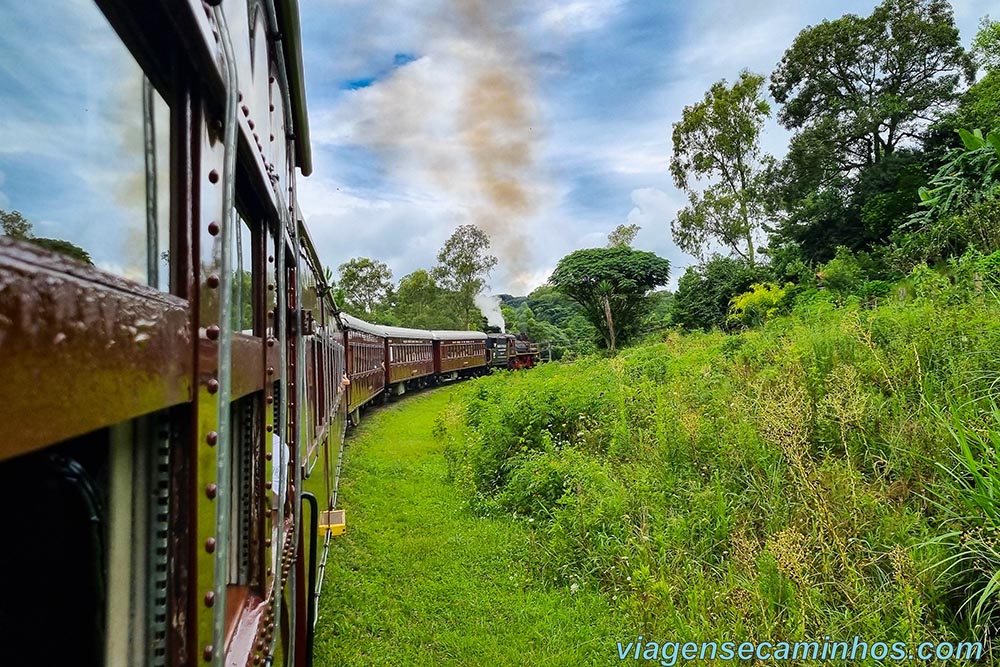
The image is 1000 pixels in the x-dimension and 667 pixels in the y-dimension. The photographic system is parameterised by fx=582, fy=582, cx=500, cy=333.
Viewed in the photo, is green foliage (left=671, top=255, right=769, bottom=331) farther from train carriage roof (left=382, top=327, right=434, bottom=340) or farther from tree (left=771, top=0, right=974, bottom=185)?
train carriage roof (left=382, top=327, right=434, bottom=340)

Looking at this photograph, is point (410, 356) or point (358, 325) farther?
point (410, 356)

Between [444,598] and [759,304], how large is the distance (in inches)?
471

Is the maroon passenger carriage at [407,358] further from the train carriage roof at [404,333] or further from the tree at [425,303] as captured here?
the tree at [425,303]

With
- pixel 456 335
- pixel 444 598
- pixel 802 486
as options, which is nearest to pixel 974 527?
pixel 802 486

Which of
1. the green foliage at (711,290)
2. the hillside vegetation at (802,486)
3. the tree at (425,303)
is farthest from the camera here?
the tree at (425,303)

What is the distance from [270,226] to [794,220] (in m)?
19.5

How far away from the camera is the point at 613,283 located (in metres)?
21.9

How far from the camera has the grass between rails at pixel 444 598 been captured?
3.75m

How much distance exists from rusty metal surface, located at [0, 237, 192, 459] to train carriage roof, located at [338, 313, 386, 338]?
335 inches

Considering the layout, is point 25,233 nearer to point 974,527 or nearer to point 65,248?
point 65,248

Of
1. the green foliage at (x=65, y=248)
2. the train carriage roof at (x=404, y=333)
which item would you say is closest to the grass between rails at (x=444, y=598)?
the green foliage at (x=65, y=248)

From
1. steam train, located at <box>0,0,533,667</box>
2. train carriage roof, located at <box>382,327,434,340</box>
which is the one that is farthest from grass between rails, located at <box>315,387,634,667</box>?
train carriage roof, located at <box>382,327,434,340</box>

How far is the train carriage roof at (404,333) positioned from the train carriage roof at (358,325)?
0.43 m

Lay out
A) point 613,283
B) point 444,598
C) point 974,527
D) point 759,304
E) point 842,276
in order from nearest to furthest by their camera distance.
Answer: point 974,527, point 444,598, point 842,276, point 759,304, point 613,283
